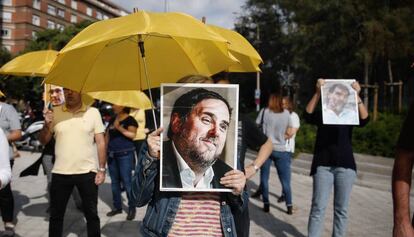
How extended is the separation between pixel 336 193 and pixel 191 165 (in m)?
2.75

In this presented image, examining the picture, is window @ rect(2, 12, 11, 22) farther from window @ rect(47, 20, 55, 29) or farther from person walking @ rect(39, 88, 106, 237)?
person walking @ rect(39, 88, 106, 237)

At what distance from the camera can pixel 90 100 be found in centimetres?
509

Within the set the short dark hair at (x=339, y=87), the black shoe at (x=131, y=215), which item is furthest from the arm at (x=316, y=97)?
the black shoe at (x=131, y=215)

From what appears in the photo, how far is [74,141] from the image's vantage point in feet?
15.0

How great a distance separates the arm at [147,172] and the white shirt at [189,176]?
12 centimetres

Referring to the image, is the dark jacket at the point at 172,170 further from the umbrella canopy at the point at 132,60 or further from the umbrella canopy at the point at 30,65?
the umbrella canopy at the point at 30,65

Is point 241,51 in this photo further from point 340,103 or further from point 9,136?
point 9,136

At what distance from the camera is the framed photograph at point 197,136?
2510mm

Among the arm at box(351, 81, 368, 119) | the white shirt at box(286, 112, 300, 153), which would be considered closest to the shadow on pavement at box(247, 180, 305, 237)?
the white shirt at box(286, 112, 300, 153)

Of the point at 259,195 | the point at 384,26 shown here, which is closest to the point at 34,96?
the point at 384,26

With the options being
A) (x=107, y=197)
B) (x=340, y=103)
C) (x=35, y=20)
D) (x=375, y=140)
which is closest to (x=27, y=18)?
(x=35, y=20)

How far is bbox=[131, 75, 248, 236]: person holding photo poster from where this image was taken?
2.51 m

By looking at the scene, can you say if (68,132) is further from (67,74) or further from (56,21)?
(56,21)

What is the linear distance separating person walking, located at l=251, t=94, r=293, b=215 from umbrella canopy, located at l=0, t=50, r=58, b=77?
11.0ft
